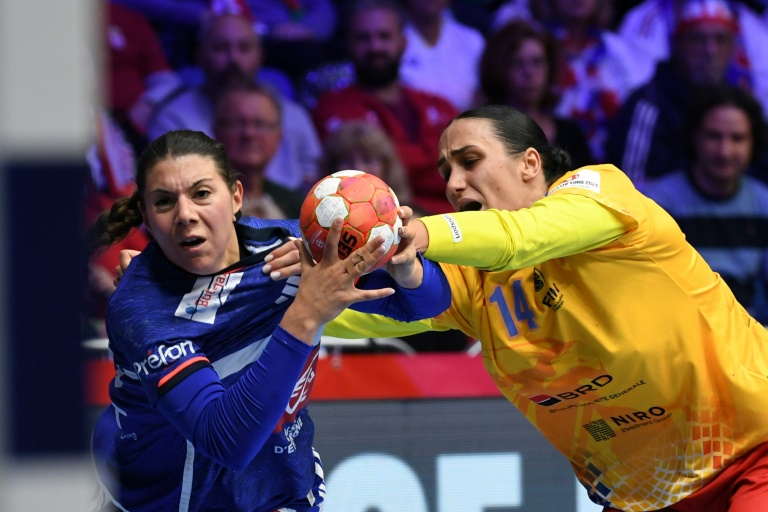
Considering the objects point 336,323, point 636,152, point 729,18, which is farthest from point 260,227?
point 729,18

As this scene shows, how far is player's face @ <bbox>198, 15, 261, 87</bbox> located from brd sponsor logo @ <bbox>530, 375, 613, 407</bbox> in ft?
11.5

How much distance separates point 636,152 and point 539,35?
977 mm

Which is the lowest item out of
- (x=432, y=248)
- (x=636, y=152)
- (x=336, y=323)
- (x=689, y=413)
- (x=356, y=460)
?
(x=356, y=460)

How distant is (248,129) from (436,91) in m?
1.25

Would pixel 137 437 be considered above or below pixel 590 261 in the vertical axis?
below

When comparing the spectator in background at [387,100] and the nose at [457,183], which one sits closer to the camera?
the nose at [457,183]

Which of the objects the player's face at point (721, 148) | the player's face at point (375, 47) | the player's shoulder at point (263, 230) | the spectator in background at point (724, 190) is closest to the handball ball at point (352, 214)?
the player's shoulder at point (263, 230)

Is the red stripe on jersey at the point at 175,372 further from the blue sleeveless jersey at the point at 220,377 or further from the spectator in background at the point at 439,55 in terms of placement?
the spectator in background at the point at 439,55

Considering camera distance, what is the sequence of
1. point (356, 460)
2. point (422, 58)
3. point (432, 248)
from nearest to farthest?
1. point (432, 248)
2. point (356, 460)
3. point (422, 58)

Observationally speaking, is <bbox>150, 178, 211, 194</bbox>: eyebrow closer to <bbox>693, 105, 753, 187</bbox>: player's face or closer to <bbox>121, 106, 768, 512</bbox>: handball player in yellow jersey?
<bbox>121, 106, 768, 512</bbox>: handball player in yellow jersey

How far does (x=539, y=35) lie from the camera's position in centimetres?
657

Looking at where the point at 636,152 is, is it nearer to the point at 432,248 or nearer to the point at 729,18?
the point at 729,18

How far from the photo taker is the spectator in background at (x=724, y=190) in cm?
642

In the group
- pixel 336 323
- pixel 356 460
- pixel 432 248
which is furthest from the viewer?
pixel 356 460
